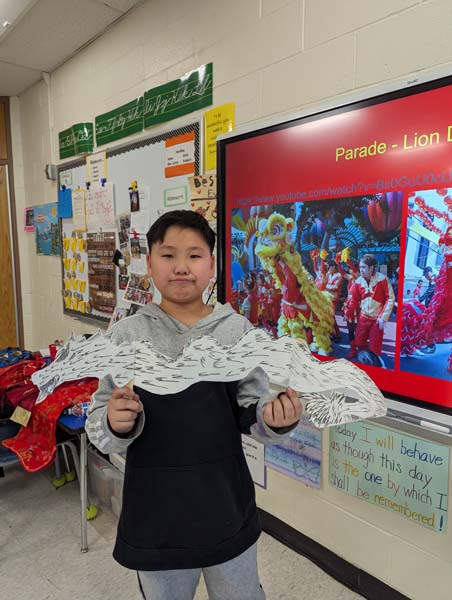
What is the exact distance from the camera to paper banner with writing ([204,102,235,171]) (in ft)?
5.89

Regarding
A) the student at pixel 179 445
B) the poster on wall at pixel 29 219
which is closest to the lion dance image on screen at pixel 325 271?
the student at pixel 179 445

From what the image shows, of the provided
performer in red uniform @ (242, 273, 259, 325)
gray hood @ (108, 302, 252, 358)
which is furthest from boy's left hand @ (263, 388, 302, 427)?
performer in red uniform @ (242, 273, 259, 325)

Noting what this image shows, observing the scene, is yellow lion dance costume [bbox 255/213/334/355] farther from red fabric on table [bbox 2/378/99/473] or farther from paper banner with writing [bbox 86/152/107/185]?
paper banner with writing [bbox 86/152/107/185]

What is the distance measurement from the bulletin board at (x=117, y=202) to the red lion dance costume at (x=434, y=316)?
1.16m

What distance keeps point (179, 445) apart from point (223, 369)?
10.8 inches

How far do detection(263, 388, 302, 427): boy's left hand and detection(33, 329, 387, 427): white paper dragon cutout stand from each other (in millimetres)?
39

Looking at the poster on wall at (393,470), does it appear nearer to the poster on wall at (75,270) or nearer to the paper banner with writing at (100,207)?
the paper banner with writing at (100,207)

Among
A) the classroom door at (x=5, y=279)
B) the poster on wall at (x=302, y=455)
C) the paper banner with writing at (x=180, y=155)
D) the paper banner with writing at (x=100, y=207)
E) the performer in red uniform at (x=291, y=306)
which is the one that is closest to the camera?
the performer in red uniform at (x=291, y=306)

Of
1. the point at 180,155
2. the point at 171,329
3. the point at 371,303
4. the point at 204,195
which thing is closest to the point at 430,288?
the point at 371,303

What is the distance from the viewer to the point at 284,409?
84 centimetres

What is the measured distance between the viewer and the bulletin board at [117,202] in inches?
81.7

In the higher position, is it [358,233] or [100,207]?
[100,207]

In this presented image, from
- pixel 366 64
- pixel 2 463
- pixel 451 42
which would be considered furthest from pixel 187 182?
pixel 2 463

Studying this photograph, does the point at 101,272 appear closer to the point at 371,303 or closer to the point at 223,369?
the point at 371,303
